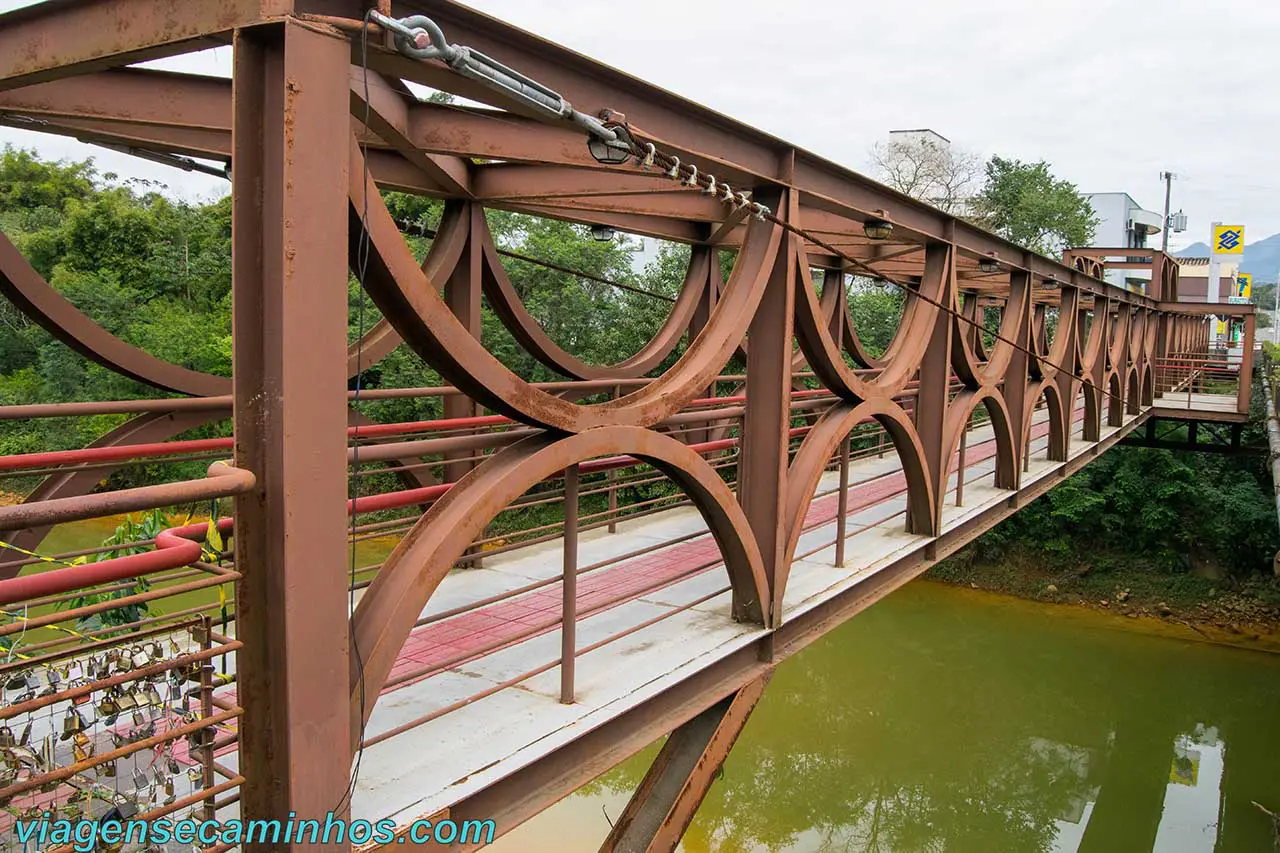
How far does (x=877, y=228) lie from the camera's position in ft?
13.2

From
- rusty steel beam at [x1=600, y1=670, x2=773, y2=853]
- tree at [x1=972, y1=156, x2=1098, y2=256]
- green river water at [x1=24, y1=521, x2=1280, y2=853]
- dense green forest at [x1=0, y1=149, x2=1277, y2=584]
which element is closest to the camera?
rusty steel beam at [x1=600, y1=670, x2=773, y2=853]

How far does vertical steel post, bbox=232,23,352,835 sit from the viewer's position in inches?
65.2

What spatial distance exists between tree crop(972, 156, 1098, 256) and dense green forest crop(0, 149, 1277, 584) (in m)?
0.09

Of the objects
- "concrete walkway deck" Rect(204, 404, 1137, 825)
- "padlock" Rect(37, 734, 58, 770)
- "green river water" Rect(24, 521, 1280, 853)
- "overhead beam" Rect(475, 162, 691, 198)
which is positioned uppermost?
"overhead beam" Rect(475, 162, 691, 198)

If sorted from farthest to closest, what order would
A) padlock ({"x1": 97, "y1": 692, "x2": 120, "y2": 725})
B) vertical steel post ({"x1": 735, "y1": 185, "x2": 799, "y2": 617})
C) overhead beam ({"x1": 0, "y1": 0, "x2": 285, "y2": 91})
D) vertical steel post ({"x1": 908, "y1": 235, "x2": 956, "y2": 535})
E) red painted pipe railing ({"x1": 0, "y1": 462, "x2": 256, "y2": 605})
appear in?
vertical steel post ({"x1": 908, "y1": 235, "x2": 956, "y2": 535}), vertical steel post ({"x1": 735, "y1": 185, "x2": 799, "y2": 617}), padlock ({"x1": 97, "y1": 692, "x2": 120, "y2": 725}), overhead beam ({"x1": 0, "y1": 0, "x2": 285, "y2": 91}), red painted pipe railing ({"x1": 0, "y1": 462, "x2": 256, "y2": 605})

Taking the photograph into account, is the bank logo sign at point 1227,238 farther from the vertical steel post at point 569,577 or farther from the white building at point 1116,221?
the vertical steel post at point 569,577

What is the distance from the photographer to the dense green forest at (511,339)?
15398 mm

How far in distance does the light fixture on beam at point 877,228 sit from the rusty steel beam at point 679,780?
1.98m

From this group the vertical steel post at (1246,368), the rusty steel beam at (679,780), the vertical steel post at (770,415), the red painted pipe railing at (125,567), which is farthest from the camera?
the vertical steel post at (1246,368)

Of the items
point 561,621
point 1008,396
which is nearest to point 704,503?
point 561,621

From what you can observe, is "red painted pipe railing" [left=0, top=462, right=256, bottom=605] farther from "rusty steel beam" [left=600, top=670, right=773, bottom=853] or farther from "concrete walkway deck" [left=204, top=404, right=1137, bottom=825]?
"rusty steel beam" [left=600, top=670, right=773, bottom=853]

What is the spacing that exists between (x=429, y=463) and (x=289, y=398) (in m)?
1.74

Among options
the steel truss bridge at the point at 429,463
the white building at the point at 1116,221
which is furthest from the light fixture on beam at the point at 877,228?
the white building at the point at 1116,221

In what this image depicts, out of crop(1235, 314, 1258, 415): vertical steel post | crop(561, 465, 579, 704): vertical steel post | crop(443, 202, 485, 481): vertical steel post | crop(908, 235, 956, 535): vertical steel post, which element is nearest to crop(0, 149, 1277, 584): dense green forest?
crop(1235, 314, 1258, 415): vertical steel post
